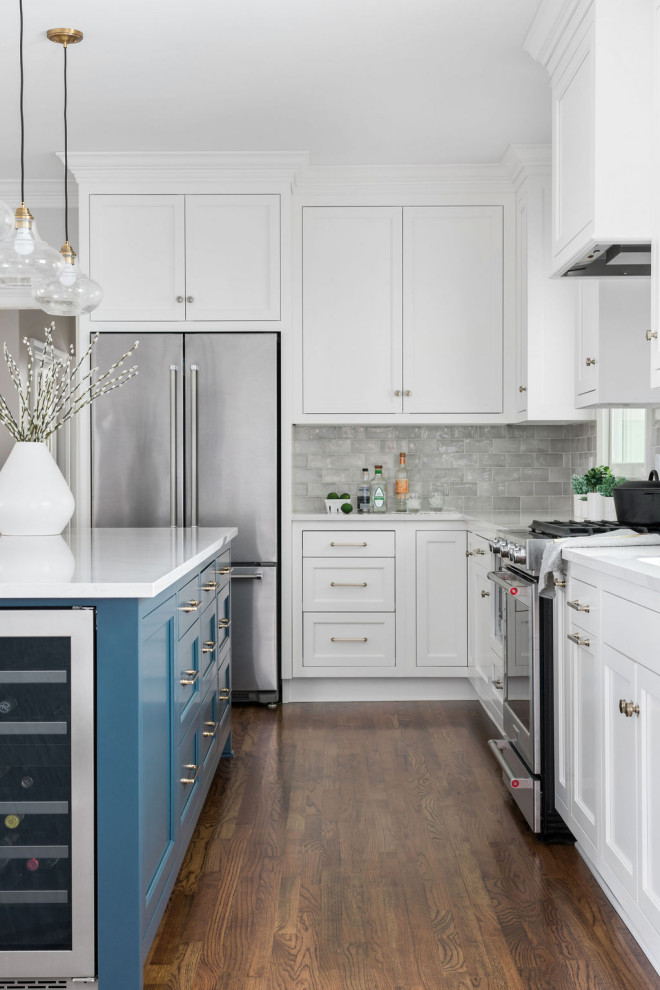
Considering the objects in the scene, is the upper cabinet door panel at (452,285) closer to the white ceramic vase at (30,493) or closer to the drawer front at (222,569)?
the drawer front at (222,569)

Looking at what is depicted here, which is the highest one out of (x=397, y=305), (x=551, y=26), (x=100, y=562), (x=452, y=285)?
(x=551, y=26)

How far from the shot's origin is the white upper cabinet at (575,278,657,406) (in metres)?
3.16

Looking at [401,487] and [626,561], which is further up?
[401,487]

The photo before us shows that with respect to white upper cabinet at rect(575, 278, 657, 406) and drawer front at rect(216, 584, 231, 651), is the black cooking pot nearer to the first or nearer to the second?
Answer: white upper cabinet at rect(575, 278, 657, 406)

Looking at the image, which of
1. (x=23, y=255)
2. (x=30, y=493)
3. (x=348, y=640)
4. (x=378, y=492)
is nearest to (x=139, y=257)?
(x=378, y=492)

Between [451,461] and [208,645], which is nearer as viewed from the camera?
[208,645]

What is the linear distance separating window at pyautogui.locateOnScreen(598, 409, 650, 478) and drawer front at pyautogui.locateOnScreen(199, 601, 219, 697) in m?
1.88

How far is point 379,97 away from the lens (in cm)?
353

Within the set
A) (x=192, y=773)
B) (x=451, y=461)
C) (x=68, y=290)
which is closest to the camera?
(x=192, y=773)

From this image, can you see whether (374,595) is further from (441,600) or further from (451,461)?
(451,461)

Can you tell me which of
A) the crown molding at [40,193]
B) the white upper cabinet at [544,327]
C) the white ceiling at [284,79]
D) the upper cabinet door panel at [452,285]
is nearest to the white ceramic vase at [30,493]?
the white ceiling at [284,79]

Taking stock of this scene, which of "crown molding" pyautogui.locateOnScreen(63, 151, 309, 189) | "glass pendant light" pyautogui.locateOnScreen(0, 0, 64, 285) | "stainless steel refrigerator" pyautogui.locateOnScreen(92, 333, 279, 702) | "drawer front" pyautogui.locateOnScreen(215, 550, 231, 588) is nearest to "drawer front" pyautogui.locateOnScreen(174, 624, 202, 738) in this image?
"drawer front" pyautogui.locateOnScreen(215, 550, 231, 588)

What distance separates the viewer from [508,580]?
2975 millimetres

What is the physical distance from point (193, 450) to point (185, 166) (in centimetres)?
141
